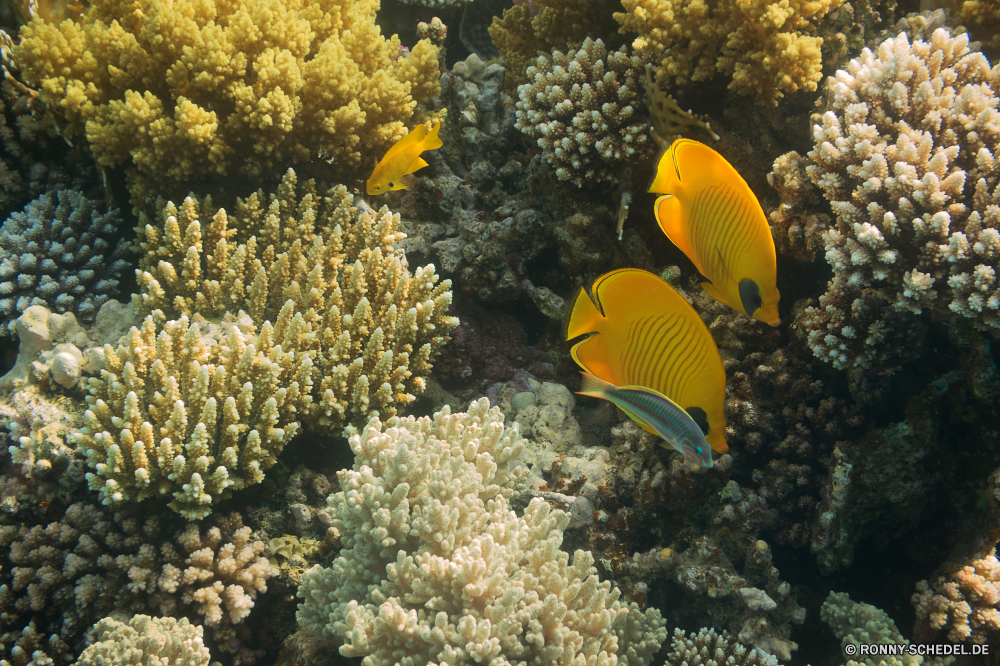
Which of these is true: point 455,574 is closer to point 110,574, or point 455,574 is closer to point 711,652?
point 711,652

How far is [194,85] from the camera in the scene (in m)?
3.24

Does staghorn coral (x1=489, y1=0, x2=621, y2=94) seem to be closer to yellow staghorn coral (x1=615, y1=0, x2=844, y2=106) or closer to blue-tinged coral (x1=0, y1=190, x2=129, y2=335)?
yellow staghorn coral (x1=615, y1=0, x2=844, y2=106)

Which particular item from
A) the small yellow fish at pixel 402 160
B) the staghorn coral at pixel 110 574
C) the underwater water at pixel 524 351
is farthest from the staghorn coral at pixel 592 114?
the staghorn coral at pixel 110 574

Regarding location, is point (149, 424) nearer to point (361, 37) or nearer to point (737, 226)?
point (737, 226)

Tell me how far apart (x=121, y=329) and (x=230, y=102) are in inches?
64.5

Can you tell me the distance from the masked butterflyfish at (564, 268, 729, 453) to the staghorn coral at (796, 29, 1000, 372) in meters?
1.34

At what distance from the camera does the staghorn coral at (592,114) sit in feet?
9.94

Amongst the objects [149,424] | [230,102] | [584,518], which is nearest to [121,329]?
[149,424]

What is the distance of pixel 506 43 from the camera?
4102mm

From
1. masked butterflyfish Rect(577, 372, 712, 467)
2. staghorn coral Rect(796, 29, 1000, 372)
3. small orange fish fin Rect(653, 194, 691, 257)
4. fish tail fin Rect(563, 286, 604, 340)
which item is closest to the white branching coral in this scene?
masked butterflyfish Rect(577, 372, 712, 467)

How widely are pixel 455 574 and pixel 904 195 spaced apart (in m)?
2.54

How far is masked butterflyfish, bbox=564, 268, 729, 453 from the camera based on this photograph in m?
1.44

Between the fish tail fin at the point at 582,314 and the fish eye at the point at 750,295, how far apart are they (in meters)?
0.50

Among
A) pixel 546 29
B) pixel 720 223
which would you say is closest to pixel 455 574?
pixel 720 223
